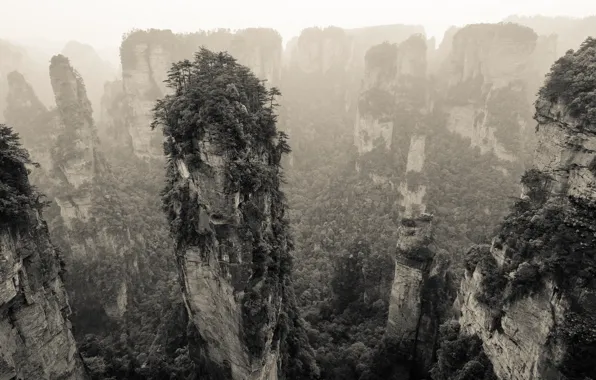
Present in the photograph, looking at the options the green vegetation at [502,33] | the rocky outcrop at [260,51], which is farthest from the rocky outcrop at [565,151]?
the rocky outcrop at [260,51]

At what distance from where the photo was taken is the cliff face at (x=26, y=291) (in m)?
15.4

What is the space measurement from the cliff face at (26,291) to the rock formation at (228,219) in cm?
592

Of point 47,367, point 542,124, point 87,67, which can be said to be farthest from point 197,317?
point 87,67

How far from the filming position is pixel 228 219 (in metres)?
17.7

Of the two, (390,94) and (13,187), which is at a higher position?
(390,94)

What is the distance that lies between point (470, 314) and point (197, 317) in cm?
1415

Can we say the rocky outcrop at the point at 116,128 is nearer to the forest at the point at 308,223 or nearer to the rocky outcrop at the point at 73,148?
the forest at the point at 308,223

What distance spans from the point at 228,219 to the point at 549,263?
512 inches

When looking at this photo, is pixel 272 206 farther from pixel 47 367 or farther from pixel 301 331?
pixel 47 367

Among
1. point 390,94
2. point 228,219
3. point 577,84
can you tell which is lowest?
point 228,219

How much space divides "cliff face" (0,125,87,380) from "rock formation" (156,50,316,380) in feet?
19.4

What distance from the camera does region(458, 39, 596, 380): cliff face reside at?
1302 cm

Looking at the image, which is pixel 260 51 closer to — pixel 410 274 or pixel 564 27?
pixel 410 274

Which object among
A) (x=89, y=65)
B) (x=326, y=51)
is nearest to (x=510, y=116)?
(x=326, y=51)
